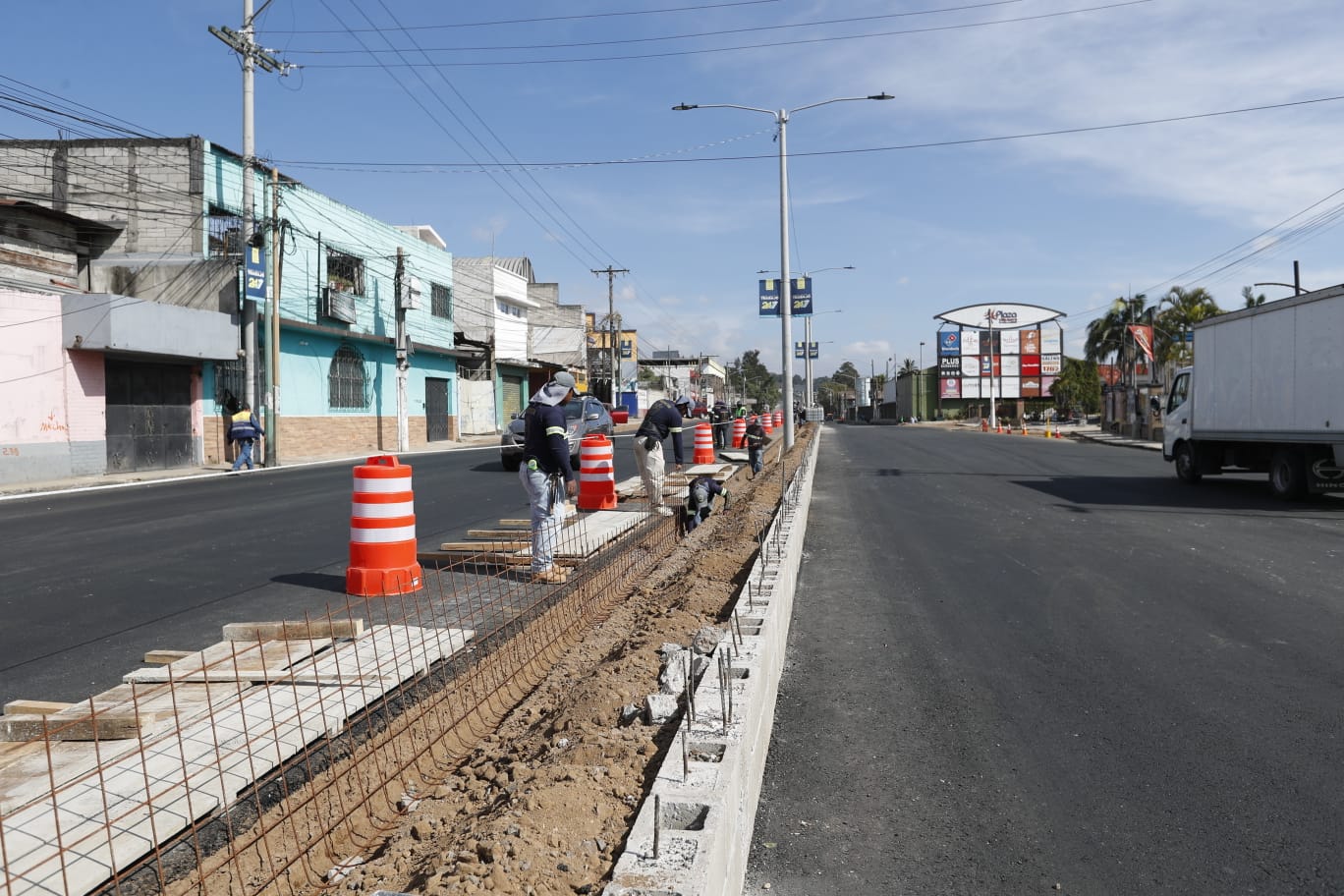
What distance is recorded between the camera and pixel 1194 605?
7.33 metres

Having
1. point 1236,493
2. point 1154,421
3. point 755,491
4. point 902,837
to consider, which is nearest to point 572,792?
point 902,837

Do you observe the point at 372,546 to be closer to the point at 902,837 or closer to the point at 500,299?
the point at 902,837

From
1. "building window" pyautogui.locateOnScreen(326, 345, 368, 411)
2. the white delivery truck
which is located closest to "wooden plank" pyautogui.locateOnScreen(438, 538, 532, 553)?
the white delivery truck

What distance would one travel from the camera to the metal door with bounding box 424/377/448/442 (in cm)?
4047

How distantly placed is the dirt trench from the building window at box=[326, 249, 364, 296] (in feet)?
98.9

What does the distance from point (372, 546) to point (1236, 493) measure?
15.1m

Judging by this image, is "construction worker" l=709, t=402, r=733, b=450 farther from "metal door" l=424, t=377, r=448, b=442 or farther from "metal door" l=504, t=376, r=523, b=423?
"metal door" l=504, t=376, r=523, b=423

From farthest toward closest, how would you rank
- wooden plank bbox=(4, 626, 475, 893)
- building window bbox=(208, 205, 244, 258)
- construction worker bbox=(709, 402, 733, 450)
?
1. construction worker bbox=(709, 402, 733, 450)
2. building window bbox=(208, 205, 244, 258)
3. wooden plank bbox=(4, 626, 475, 893)

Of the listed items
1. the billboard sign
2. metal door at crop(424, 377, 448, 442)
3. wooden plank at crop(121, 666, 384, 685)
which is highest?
the billboard sign

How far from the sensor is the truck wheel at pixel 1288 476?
588 inches

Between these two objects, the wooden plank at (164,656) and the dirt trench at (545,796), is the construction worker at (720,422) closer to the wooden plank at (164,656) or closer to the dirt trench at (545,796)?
the dirt trench at (545,796)

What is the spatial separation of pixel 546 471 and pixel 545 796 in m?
4.98

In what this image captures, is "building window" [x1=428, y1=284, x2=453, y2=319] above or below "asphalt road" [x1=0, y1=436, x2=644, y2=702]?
above

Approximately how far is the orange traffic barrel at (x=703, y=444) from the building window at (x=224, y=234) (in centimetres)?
1544
